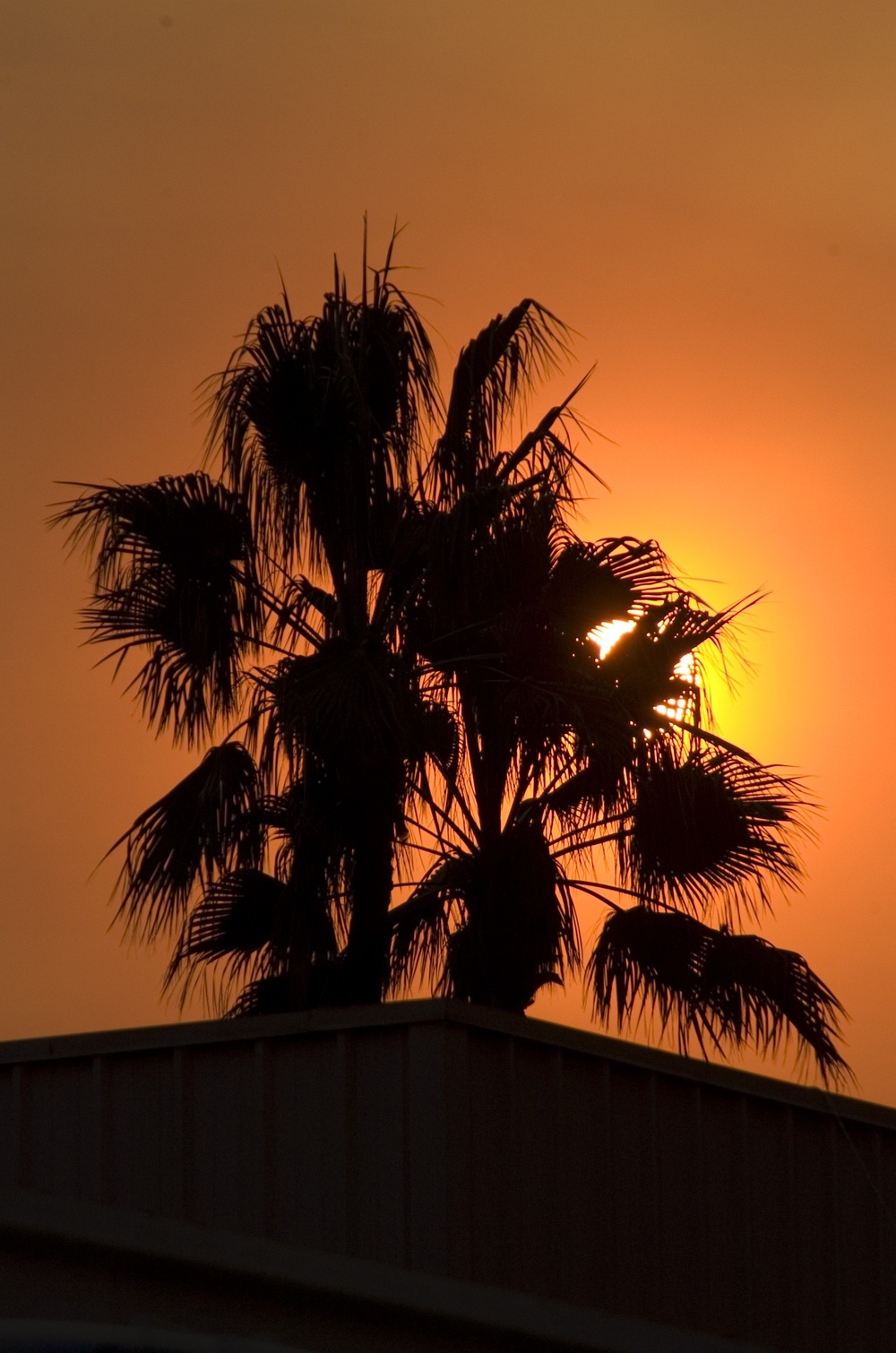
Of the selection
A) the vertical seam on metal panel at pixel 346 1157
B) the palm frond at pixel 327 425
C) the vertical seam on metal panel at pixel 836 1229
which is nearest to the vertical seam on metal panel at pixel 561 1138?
the vertical seam on metal panel at pixel 346 1157

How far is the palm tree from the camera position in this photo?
1095cm

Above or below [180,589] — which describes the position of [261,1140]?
below

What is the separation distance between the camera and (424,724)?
1077 cm

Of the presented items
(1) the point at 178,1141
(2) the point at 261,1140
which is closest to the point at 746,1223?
(2) the point at 261,1140

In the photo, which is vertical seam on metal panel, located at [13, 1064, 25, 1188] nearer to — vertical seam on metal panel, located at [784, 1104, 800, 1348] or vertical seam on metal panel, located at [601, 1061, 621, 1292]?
vertical seam on metal panel, located at [601, 1061, 621, 1292]

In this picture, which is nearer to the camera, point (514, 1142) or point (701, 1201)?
point (514, 1142)

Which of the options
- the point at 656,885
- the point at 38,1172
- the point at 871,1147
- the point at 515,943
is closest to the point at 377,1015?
the point at 38,1172

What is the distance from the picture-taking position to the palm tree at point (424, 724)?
10953 mm

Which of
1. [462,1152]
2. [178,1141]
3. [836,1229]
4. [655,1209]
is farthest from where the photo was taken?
[836,1229]

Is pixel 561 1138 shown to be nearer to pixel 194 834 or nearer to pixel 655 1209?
pixel 655 1209

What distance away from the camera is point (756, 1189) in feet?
26.5

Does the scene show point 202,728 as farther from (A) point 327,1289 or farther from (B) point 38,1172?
(A) point 327,1289

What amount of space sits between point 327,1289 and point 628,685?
8709mm

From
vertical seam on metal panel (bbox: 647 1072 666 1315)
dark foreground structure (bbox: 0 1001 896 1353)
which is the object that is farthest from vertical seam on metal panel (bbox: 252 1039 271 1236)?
vertical seam on metal panel (bbox: 647 1072 666 1315)
